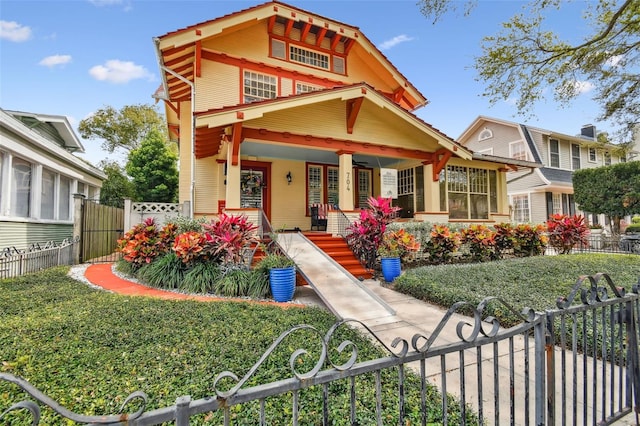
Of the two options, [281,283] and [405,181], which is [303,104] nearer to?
[281,283]

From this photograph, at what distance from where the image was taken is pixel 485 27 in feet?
31.8

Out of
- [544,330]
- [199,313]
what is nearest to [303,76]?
[199,313]

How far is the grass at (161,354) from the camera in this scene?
2322mm

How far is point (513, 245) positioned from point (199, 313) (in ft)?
32.3

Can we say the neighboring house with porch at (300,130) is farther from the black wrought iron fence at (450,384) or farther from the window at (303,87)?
the black wrought iron fence at (450,384)

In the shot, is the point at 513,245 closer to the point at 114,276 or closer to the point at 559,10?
the point at 559,10

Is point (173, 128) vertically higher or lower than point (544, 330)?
higher

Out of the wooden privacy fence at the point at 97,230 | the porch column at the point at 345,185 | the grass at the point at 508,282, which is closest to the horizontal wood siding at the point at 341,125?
the porch column at the point at 345,185

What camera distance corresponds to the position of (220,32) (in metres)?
9.91

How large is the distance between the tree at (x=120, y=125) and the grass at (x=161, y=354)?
27118 millimetres

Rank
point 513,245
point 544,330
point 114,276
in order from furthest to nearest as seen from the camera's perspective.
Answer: point 513,245 → point 114,276 → point 544,330

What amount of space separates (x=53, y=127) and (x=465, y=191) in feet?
57.0

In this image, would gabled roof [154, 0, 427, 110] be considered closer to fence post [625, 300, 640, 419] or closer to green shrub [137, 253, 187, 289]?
green shrub [137, 253, 187, 289]

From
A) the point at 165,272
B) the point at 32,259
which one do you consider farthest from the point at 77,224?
the point at 165,272
